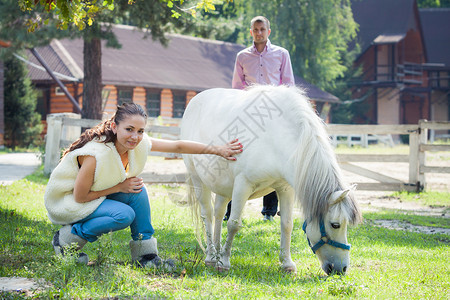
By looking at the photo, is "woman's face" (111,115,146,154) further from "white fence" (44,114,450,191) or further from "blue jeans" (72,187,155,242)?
"white fence" (44,114,450,191)

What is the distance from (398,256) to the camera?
482 cm

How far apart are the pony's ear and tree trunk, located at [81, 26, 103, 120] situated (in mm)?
10124

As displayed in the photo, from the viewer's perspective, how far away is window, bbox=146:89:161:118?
979 inches

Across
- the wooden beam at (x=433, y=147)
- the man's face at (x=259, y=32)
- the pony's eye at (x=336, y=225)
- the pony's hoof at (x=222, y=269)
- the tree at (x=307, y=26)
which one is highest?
the tree at (x=307, y=26)

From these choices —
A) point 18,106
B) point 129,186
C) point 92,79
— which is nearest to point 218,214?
point 129,186

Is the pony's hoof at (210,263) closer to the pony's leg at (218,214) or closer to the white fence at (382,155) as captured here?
the pony's leg at (218,214)

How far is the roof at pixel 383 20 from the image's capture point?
3581 cm

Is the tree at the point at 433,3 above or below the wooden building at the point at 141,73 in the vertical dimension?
above

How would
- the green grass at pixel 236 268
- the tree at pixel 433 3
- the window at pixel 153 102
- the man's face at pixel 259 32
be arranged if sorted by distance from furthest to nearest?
the tree at pixel 433 3 → the window at pixel 153 102 → the man's face at pixel 259 32 → the green grass at pixel 236 268

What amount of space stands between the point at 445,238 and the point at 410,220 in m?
1.23

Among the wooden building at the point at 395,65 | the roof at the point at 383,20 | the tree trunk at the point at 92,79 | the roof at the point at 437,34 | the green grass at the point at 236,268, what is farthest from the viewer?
the roof at the point at 437,34

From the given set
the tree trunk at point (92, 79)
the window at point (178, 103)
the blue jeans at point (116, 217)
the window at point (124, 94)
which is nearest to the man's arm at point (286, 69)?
the blue jeans at point (116, 217)

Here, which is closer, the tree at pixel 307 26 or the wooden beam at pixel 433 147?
the wooden beam at pixel 433 147

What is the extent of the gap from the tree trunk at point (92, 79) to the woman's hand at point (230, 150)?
30.1 feet
